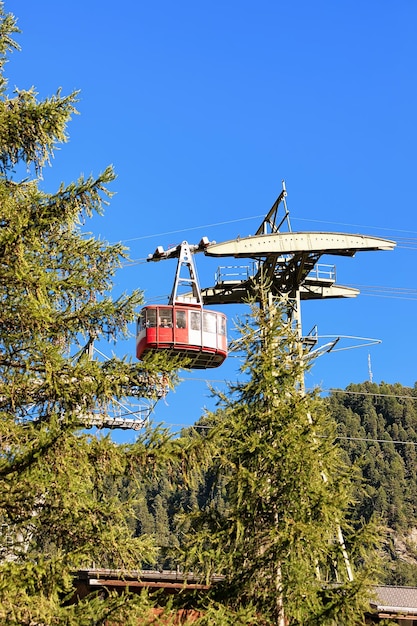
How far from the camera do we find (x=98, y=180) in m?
10.8

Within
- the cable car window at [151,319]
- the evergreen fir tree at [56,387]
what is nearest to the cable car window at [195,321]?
the cable car window at [151,319]

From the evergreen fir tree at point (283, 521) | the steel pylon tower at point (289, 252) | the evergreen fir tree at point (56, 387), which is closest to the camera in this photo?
the evergreen fir tree at point (56, 387)

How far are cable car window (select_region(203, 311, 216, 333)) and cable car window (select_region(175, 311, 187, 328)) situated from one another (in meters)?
0.74

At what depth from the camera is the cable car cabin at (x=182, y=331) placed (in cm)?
2750

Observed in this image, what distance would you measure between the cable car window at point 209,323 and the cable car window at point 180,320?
29.1 inches

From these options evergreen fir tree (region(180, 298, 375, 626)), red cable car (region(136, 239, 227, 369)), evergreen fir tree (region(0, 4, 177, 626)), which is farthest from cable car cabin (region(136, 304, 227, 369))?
evergreen fir tree (region(0, 4, 177, 626))

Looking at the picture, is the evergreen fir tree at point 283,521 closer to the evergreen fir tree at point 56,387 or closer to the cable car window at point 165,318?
the evergreen fir tree at point 56,387

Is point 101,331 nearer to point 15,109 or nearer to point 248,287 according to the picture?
point 15,109

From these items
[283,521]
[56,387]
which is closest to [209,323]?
[283,521]

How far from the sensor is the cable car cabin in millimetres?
27500

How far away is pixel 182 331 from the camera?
27688mm

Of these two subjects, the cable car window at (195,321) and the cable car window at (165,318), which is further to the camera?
the cable car window at (195,321)

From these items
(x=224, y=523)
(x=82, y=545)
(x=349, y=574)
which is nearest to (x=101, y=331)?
(x=82, y=545)

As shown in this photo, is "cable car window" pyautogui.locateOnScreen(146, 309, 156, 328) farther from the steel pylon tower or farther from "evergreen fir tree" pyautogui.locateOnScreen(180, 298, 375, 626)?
"evergreen fir tree" pyautogui.locateOnScreen(180, 298, 375, 626)
